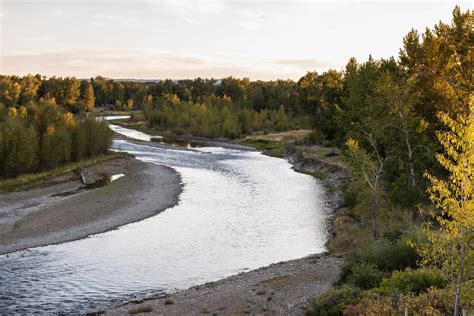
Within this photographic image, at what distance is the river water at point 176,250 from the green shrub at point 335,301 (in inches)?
425

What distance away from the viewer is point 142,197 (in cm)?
5753

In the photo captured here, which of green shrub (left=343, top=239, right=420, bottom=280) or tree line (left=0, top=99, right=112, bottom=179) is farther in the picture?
tree line (left=0, top=99, right=112, bottom=179)

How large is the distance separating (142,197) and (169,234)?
16.0 meters

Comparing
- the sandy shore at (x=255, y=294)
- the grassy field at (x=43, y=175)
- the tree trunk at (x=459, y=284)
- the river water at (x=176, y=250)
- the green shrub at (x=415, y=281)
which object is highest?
the tree trunk at (x=459, y=284)

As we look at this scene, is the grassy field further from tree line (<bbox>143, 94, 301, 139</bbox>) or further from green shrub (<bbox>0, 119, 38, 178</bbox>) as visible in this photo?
tree line (<bbox>143, 94, 301, 139</bbox>)

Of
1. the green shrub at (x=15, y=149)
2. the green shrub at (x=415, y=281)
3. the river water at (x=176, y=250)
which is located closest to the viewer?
the green shrub at (x=415, y=281)

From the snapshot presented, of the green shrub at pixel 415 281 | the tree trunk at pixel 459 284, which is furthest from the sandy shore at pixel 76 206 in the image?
the tree trunk at pixel 459 284

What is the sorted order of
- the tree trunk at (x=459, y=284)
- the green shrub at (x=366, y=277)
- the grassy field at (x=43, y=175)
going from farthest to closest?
the grassy field at (x=43, y=175), the green shrub at (x=366, y=277), the tree trunk at (x=459, y=284)

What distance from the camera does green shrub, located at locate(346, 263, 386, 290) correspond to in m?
24.6

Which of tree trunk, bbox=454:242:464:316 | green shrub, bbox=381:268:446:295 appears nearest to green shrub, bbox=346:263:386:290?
green shrub, bbox=381:268:446:295

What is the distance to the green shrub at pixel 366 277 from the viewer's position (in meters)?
24.6

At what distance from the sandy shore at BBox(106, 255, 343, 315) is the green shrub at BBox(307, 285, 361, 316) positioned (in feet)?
5.47

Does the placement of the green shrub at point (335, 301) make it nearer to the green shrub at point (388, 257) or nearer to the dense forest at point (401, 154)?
the dense forest at point (401, 154)

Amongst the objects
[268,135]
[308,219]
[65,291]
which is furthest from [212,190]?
[268,135]
